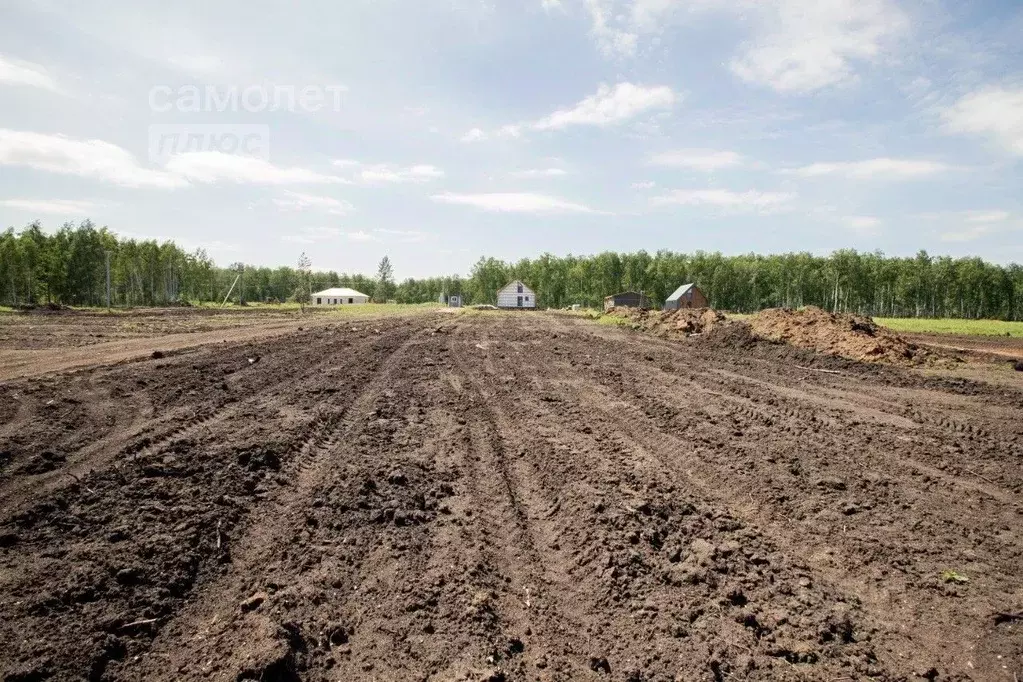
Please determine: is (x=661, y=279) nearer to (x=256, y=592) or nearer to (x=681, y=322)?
(x=681, y=322)

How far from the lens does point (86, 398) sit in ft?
31.7

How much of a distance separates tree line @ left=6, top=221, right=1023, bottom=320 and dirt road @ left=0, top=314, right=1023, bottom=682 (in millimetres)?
61225

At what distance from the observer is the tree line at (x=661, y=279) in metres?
63.9

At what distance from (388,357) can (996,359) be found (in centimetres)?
2049

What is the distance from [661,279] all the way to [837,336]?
72.6m

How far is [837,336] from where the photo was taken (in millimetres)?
20609

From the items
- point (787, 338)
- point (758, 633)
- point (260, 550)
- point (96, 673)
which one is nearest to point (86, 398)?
point (260, 550)

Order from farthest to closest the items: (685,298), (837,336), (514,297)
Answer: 1. (514,297)
2. (685,298)
3. (837,336)

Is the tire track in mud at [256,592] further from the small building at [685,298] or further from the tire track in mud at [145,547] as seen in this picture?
the small building at [685,298]

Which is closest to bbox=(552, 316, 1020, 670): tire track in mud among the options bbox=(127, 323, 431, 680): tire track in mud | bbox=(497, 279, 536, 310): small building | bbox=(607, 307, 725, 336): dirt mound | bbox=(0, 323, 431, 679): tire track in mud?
bbox=(127, 323, 431, 680): tire track in mud

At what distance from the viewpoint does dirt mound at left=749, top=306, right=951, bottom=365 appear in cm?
1822

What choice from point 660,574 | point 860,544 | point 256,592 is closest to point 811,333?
point 860,544

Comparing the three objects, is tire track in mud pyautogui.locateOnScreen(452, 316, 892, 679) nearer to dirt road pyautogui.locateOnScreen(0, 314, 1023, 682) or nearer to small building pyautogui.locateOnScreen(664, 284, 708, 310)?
dirt road pyautogui.locateOnScreen(0, 314, 1023, 682)

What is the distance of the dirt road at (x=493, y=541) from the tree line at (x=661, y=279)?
61.2 m
